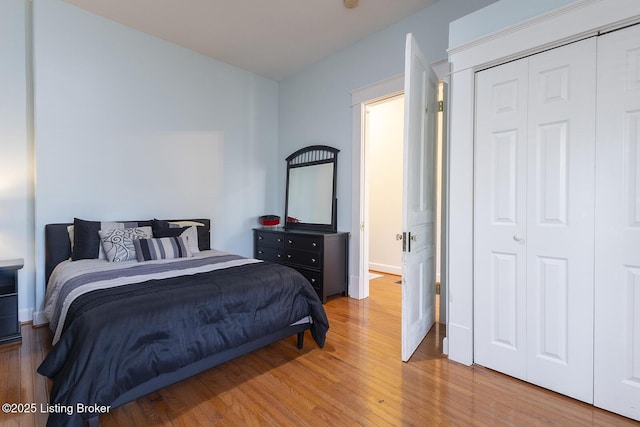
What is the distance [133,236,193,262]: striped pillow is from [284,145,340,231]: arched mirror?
1700 mm

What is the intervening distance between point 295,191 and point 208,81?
186 centimetres

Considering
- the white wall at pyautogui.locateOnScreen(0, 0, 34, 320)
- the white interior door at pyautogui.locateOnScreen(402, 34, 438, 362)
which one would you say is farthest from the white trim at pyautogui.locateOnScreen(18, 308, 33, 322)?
the white interior door at pyautogui.locateOnScreen(402, 34, 438, 362)

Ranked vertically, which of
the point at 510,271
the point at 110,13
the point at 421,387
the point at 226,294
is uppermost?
the point at 110,13

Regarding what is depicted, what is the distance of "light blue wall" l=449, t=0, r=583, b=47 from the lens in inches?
74.5

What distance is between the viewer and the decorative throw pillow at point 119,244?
109 inches

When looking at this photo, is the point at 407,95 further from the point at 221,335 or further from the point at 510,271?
the point at 221,335

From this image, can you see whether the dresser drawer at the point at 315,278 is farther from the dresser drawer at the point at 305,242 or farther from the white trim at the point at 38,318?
the white trim at the point at 38,318

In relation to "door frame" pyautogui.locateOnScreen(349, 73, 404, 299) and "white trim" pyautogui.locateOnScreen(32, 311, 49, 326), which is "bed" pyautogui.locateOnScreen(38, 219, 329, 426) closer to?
"white trim" pyautogui.locateOnScreen(32, 311, 49, 326)

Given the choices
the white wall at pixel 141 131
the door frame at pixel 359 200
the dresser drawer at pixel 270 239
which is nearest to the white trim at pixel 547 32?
the door frame at pixel 359 200

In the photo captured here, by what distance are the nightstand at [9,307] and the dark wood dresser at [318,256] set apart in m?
2.47

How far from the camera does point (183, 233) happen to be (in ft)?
10.6

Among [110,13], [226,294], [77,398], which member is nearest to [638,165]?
[226,294]

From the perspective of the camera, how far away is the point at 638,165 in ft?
5.26

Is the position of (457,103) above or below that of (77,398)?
above
